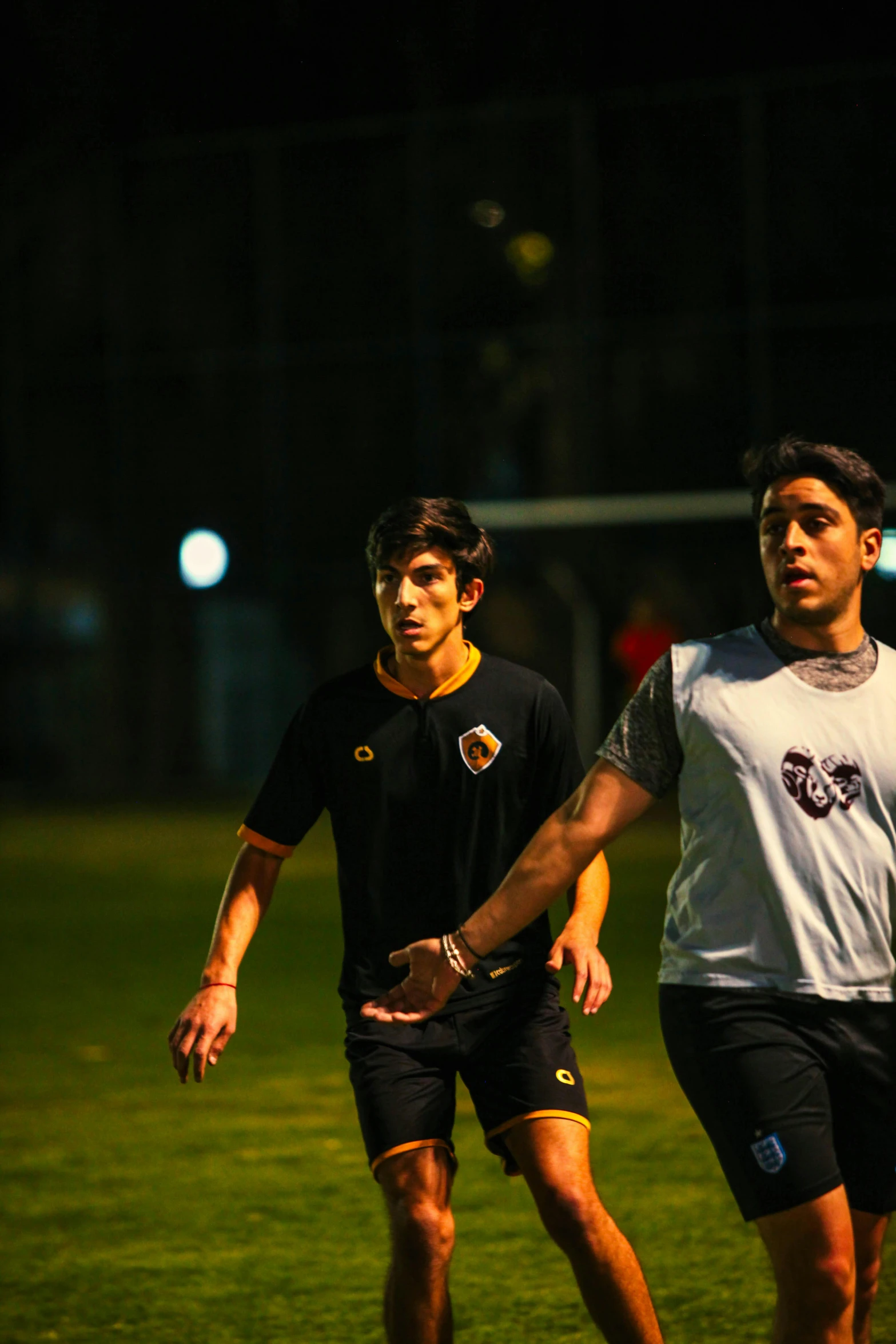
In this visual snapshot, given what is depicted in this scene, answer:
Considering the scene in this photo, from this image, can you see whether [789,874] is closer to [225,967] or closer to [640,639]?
[225,967]

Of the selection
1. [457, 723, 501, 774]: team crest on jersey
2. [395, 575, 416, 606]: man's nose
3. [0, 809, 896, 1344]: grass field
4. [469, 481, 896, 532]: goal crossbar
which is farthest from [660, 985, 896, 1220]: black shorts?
[469, 481, 896, 532]: goal crossbar

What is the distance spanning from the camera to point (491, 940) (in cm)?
362

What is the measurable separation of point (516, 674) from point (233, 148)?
79.2ft

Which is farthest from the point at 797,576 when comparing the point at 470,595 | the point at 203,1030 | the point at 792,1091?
the point at 203,1030

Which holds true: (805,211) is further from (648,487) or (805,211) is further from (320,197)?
(320,197)

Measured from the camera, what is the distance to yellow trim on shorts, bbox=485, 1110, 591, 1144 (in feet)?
13.1

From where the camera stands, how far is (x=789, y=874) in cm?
337

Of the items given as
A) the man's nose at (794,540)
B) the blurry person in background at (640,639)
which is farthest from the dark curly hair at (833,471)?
the blurry person in background at (640,639)

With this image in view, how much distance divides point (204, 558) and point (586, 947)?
23219 millimetres

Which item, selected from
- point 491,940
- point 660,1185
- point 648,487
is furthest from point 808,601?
point 648,487

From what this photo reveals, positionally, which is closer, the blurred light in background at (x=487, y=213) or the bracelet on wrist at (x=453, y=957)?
the bracelet on wrist at (x=453, y=957)

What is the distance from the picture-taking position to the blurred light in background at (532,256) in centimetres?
2492

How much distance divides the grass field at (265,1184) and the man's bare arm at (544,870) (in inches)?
64.7

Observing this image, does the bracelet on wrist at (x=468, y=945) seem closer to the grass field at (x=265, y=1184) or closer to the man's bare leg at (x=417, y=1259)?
the man's bare leg at (x=417, y=1259)
